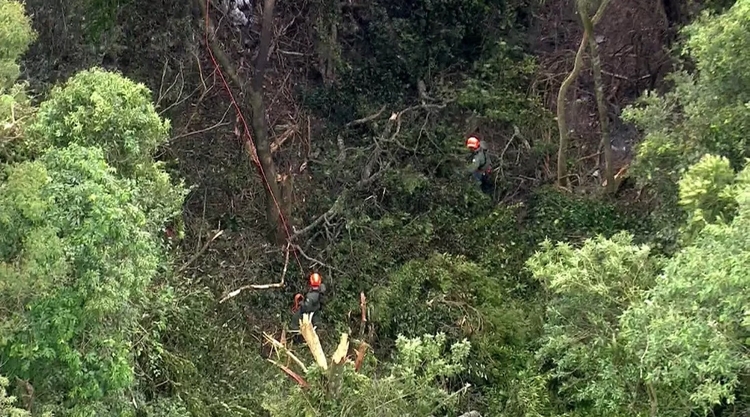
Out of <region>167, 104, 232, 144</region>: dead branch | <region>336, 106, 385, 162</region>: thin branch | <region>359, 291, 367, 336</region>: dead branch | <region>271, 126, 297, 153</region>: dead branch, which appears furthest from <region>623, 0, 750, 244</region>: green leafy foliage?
<region>167, 104, 232, 144</region>: dead branch

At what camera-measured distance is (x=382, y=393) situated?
271 inches

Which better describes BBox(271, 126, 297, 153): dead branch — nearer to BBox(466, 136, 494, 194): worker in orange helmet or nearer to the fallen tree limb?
the fallen tree limb

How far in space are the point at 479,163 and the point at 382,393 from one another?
5.08 m

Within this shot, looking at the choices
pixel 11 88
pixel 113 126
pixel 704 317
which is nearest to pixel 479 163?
pixel 704 317

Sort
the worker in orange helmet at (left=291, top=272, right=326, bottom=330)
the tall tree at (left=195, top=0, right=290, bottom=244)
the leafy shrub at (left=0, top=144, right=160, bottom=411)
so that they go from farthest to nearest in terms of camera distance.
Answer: the tall tree at (left=195, top=0, right=290, bottom=244), the worker in orange helmet at (left=291, top=272, right=326, bottom=330), the leafy shrub at (left=0, top=144, right=160, bottom=411)

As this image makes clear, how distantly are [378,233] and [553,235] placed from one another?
2.58 metres

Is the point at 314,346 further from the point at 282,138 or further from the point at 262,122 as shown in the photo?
the point at 282,138

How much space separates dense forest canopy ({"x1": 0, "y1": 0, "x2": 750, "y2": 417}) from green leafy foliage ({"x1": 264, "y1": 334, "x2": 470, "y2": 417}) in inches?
1.0

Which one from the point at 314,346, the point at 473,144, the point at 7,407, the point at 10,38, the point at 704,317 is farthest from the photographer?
the point at 473,144

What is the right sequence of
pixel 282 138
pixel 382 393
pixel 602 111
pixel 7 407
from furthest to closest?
pixel 282 138 → pixel 602 111 → pixel 382 393 → pixel 7 407

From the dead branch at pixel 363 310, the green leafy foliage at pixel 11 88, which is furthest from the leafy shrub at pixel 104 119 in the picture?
the dead branch at pixel 363 310

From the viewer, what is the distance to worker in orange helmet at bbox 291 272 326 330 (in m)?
9.34

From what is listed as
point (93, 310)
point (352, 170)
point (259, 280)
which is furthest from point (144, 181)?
point (352, 170)

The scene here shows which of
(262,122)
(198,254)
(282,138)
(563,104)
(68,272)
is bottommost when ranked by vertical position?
(198,254)
